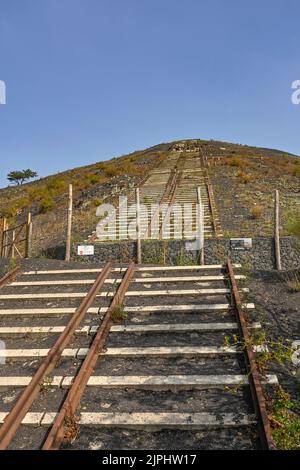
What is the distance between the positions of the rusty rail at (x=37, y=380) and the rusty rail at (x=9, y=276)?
2465 millimetres

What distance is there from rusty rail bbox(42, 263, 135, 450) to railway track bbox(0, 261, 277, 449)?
0.4 inches

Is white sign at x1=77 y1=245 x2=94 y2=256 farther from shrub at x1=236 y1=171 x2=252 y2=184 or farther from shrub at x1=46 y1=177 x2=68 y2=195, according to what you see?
shrub at x1=46 y1=177 x2=68 y2=195

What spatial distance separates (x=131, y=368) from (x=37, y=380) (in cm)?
112

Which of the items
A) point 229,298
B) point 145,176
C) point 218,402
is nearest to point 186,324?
point 229,298

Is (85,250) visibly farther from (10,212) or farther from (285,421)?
(10,212)

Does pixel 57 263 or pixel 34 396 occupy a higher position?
pixel 57 263

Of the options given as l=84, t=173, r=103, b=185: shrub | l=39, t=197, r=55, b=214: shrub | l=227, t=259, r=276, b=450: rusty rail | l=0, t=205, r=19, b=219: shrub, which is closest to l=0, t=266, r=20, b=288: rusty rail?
l=227, t=259, r=276, b=450: rusty rail

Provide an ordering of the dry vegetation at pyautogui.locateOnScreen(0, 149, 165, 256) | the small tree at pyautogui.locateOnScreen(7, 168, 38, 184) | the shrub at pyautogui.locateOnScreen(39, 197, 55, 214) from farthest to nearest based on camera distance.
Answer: the small tree at pyautogui.locateOnScreen(7, 168, 38, 184) → the shrub at pyautogui.locateOnScreen(39, 197, 55, 214) → the dry vegetation at pyautogui.locateOnScreen(0, 149, 165, 256)

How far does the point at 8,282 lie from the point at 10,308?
161 cm

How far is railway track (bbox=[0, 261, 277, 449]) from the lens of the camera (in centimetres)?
379

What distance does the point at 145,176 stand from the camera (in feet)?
95.9

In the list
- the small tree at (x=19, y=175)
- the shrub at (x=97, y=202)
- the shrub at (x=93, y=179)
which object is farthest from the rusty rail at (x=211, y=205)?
the small tree at (x=19, y=175)

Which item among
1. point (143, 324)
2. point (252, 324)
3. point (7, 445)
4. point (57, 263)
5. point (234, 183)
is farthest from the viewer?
point (234, 183)
